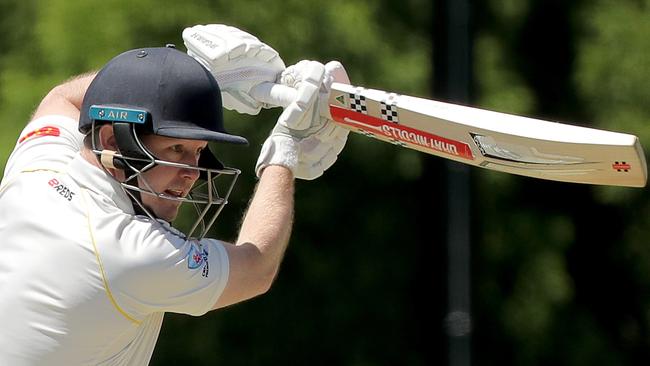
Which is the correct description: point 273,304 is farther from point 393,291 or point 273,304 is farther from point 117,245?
point 117,245

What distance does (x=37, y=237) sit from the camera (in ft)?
6.15

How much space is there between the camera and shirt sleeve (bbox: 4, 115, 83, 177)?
2.04 m

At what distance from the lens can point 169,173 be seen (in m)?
1.92

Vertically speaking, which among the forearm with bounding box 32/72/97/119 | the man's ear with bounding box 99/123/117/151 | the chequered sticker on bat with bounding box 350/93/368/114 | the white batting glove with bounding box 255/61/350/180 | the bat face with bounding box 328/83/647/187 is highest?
the bat face with bounding box 328/83/647/187

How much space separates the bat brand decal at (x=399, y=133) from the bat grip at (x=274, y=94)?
0.09 metres

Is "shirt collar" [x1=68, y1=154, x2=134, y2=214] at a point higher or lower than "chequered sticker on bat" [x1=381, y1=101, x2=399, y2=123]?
lower

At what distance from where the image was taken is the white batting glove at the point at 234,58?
7.66 ft

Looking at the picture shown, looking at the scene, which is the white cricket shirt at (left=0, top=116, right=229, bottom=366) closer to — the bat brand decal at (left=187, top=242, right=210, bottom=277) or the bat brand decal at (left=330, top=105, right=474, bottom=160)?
the bat brand decal at (left=187, top=242, right=210, bottom=277)

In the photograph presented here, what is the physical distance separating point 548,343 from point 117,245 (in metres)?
3.47

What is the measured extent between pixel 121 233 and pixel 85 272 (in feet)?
0.27

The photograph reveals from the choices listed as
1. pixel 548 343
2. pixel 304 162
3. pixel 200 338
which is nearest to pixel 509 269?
pixel 548 343

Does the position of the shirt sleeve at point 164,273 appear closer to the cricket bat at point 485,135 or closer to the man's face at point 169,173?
the man's face at point 169,173

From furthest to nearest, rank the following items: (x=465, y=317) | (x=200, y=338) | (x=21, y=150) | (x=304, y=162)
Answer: (x=200, y=338) → (x=465, y=317) → (x=304, y=162) → (x=21, y=150)

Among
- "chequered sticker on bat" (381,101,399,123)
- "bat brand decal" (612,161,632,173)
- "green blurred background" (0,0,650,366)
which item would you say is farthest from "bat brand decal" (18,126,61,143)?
"green blurred background" (0,0,650,366)
